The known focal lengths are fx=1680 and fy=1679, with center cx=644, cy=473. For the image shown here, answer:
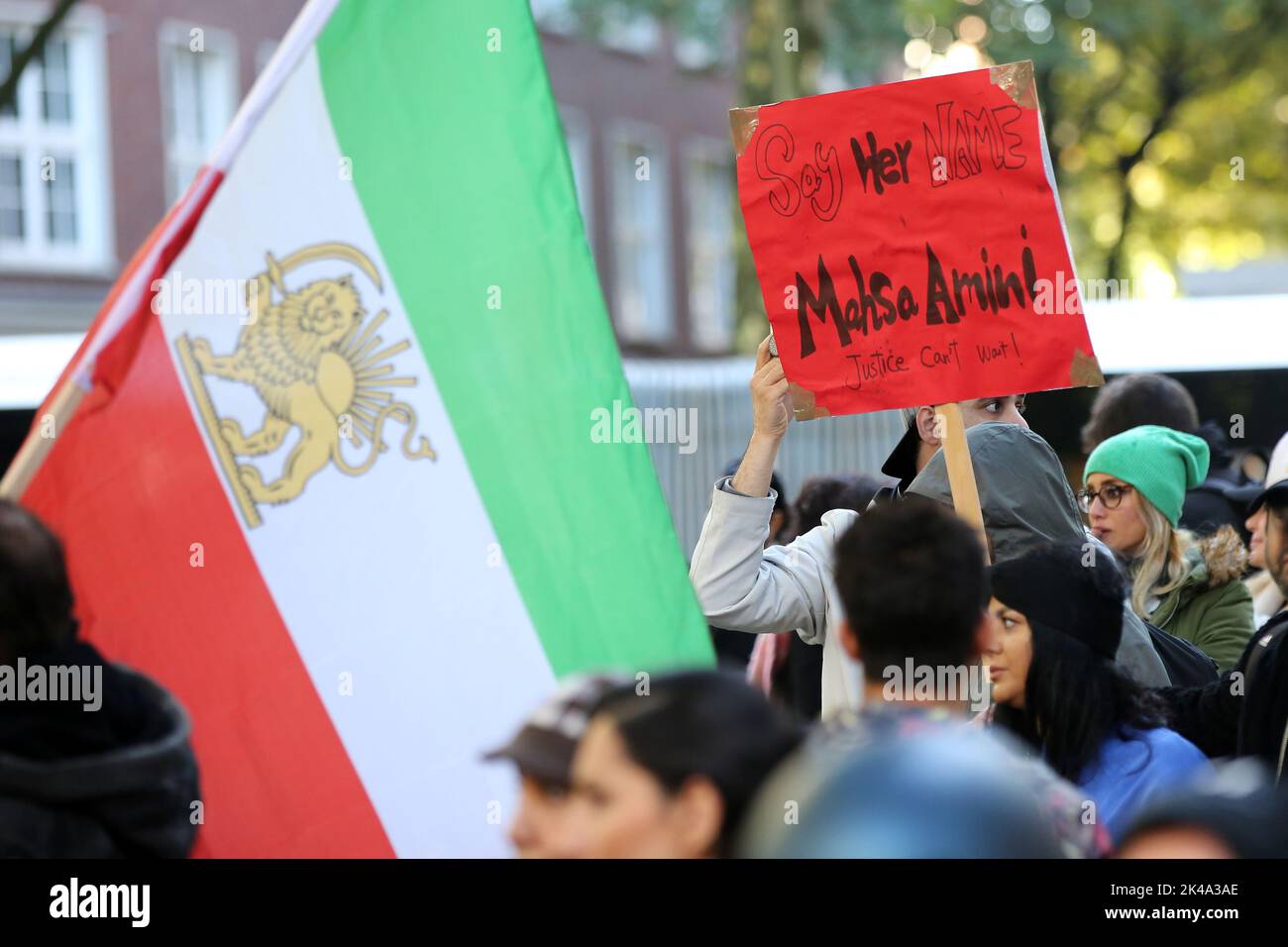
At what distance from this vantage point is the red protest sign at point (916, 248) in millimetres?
3836

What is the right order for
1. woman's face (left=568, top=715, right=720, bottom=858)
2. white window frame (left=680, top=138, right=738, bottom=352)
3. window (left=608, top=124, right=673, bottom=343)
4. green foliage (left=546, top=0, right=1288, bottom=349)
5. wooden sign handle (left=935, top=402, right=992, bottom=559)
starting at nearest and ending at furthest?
woman's face (left=568, top=715, right=720, bottom=858), wooden sign handle (left=935, top=402, right=992, bottom=559), green foliage (left=546, top=0, right=1288, bottom=349), window (left=608, top=124, right=673, bottom=343), white window frame (left=680, top=138, right=738, bottom=352)

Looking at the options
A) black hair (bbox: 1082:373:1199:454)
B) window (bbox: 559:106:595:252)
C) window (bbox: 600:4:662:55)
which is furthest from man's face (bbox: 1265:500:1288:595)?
window (bbox: 559:106:595:252)

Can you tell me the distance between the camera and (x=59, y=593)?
2.78 meters

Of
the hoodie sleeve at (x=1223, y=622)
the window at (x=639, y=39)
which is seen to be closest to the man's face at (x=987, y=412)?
the hoodie sleeve at (x=1223, y=622)

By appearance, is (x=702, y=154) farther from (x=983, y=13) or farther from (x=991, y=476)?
(x=991, y=476)

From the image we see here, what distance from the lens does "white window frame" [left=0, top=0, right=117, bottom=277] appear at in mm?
18109

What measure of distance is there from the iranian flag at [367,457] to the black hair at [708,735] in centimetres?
88

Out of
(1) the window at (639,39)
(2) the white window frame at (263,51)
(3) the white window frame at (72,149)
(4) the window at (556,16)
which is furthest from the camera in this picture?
(1) the window at (639,39)

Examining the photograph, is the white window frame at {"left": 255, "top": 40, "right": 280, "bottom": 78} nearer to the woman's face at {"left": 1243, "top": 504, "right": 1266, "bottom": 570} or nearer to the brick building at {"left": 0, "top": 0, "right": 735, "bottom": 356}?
the brick building at {"left": 0, "top": 0, "right": 735, "bottom": 356}

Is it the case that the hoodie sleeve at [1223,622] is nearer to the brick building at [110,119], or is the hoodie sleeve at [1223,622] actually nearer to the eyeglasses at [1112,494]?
the eyeglasses at [1112,494]

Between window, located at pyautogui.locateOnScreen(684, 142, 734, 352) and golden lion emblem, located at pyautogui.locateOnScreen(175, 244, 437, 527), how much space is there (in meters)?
22.8

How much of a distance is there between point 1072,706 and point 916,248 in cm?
118

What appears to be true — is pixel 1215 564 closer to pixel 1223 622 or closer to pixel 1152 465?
pixel 1223 622
